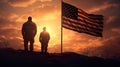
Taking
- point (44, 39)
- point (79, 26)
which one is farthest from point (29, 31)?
point (79, 26)

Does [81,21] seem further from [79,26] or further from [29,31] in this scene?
[29,31]

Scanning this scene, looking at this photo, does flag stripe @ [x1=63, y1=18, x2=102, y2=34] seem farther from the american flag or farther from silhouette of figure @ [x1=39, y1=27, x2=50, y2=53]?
silhouette of figure @ [x1=39, y1=27, x2=50, y2=53]

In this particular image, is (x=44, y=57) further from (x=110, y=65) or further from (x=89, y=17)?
(x=89, y=17)

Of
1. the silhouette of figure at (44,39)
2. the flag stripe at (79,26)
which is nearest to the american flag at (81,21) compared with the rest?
the flag stripe at (79,26)

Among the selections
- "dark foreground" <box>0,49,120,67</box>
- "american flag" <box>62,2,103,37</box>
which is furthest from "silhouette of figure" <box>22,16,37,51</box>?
"american flag" <box>62,2,103,37</box>

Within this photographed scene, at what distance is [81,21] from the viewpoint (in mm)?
28938

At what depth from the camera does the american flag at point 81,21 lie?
28.2 m

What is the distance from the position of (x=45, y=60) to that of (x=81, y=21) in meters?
7.15

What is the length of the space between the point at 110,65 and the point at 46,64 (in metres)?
5.80

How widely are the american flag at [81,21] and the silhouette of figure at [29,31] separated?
4109mm

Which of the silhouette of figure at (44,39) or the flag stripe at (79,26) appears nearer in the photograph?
the silhouette of figure at (44,39)

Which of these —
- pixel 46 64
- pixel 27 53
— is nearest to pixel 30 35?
pixel 27 53

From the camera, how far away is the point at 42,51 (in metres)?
26.0

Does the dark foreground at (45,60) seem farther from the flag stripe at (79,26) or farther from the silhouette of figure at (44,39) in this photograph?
the flag stripe at (79,26)
